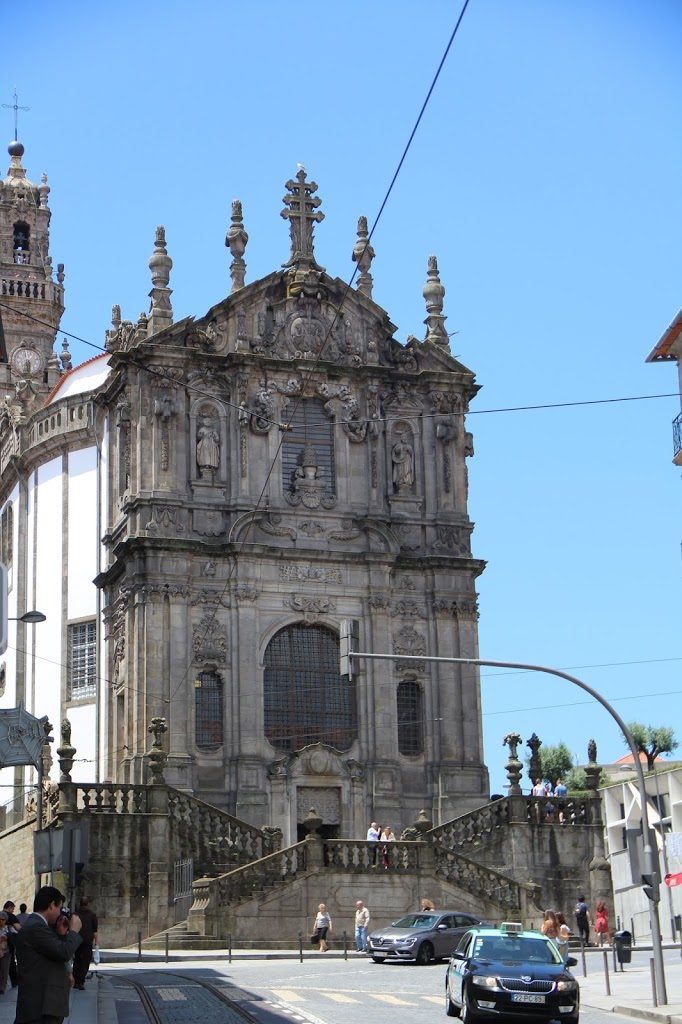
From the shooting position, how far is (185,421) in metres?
48.4

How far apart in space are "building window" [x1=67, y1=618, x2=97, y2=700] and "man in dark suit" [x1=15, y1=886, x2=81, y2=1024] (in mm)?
37639

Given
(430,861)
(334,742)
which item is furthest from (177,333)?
(430,861)

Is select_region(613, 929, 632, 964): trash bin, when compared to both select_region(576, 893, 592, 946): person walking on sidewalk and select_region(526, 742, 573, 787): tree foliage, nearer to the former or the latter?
select_region(576, 893, 592, 946): person walking on sidewalk

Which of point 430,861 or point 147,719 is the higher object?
point 147,719

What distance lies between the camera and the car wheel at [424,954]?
111ft

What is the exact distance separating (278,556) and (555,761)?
50.9 meters

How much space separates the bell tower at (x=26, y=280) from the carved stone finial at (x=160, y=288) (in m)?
35.0

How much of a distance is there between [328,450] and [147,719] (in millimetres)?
9755

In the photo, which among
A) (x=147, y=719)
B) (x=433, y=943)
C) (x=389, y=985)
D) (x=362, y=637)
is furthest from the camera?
(x=362, y=637)

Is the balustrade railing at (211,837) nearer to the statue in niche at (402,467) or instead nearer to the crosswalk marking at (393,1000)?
the statue in niche at (402,467)

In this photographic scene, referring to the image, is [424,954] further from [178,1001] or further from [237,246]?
[237,246]

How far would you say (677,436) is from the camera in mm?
39062

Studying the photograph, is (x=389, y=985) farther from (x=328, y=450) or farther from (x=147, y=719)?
(x=328, y=450)

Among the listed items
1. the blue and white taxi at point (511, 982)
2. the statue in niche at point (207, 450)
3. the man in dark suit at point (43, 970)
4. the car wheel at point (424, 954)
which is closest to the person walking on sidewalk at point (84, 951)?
the blue and white taxi at point (511, 982)
